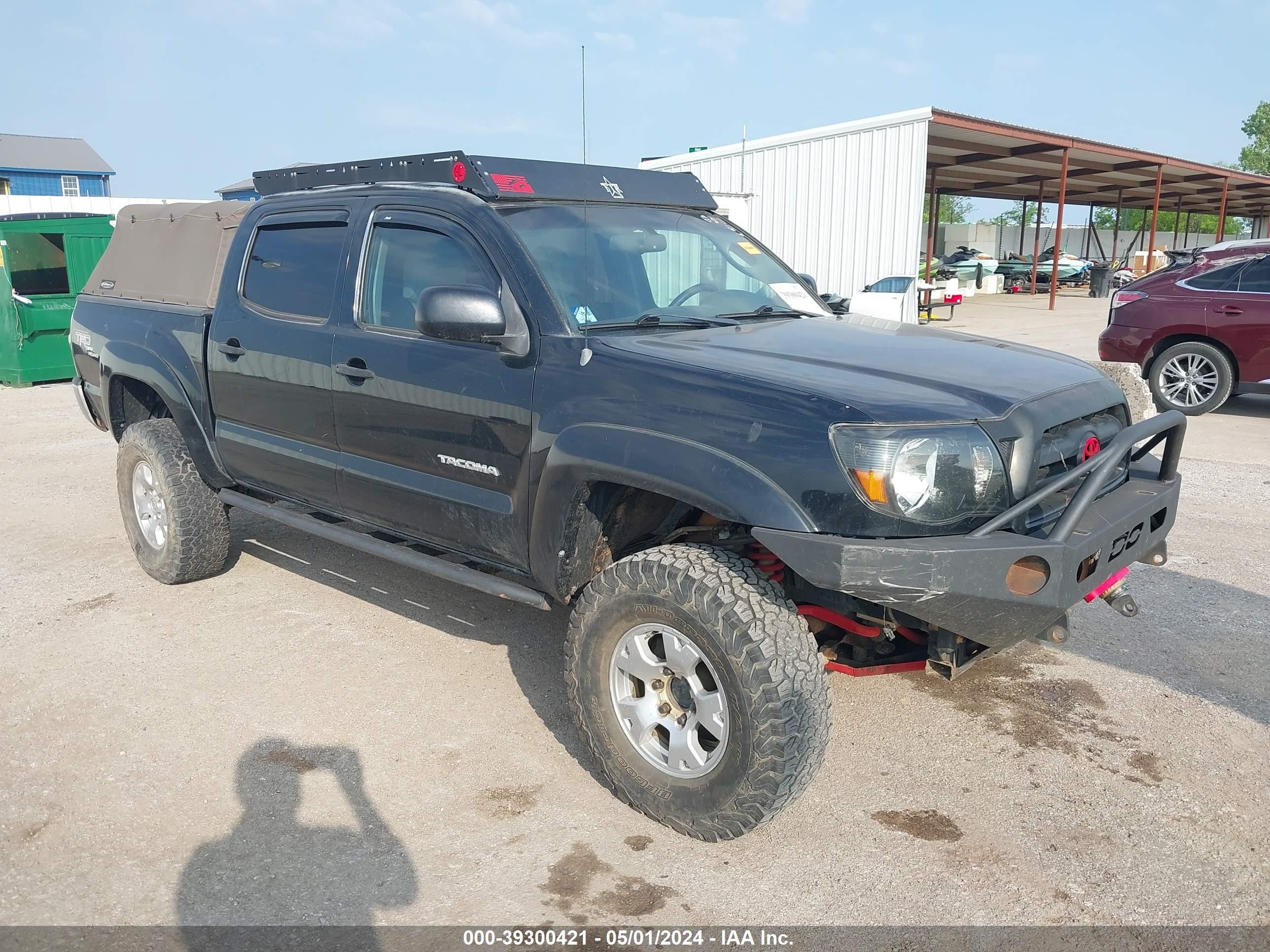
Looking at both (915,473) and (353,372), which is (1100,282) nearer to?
(353,372)

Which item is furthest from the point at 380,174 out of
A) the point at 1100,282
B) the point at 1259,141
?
the point at 1259,141

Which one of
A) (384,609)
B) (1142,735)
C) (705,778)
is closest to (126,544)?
(384,609)

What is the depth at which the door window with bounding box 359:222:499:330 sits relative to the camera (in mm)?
3730

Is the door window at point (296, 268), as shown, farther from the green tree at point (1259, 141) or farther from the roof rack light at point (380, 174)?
the green tree at point (1259, 141)

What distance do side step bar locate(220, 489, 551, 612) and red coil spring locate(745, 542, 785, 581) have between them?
73cm

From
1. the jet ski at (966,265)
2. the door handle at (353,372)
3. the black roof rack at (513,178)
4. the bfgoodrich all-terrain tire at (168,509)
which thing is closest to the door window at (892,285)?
the black roof rack at (513,178)

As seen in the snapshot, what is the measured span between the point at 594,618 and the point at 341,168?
248 cm

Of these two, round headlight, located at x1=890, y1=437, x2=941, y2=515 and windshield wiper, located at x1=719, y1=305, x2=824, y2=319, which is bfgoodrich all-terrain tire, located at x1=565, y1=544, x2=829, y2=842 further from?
windshield wiper, located at x1=719, y1=305, x2=824, y2=319

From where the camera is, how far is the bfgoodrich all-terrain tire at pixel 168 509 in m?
5.12

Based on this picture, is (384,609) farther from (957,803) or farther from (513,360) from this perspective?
(957,803)

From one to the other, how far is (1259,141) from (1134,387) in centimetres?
8798

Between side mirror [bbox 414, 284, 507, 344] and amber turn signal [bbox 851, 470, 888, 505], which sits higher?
side mirror [bbox 414, 284, 507, 344]

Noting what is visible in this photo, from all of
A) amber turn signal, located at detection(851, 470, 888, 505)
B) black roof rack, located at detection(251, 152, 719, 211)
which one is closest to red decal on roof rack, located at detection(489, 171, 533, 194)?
black roof rack, located at detection(251, 152, 719, 211)

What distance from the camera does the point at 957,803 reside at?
10.8ft
